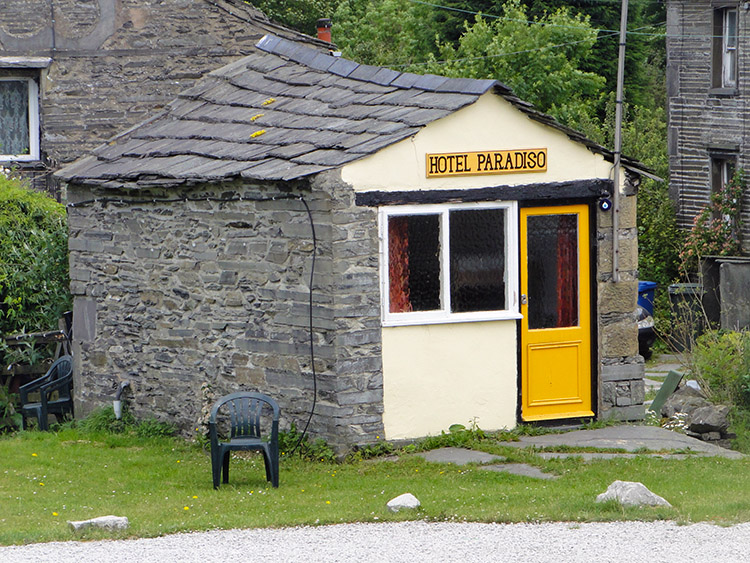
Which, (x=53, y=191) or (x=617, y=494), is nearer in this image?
(x=617, y=494)

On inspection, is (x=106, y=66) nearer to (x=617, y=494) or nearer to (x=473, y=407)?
(x=473, y=407)

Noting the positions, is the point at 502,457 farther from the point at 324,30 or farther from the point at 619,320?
the point at 324,30

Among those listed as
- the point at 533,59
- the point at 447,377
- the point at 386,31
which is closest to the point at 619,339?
the point at 447,377

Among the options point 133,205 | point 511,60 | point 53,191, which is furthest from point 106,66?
point 511,60

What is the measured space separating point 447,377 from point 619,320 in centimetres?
196

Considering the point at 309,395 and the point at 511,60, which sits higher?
the point at 511,60

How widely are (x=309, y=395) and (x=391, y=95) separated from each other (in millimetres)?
3055

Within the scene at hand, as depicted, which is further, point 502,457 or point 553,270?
point 553,270

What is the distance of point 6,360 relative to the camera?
47.5 feet

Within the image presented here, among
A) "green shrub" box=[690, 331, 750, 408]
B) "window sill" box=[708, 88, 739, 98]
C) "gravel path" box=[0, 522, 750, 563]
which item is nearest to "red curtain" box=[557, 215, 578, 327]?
"green shrub" box=[690, 331, 750, 408]

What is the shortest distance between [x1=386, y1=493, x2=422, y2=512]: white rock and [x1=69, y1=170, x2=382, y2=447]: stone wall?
2.13m

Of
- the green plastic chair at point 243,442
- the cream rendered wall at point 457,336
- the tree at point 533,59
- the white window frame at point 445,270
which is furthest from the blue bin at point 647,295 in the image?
the green plastic chair at point 243,442

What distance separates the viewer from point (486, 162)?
38.5ft

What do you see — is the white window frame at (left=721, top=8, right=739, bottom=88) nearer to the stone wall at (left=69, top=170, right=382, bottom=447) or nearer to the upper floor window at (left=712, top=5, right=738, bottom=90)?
the upper floor window at (left=712, top=5, right=738, bottom=90)
